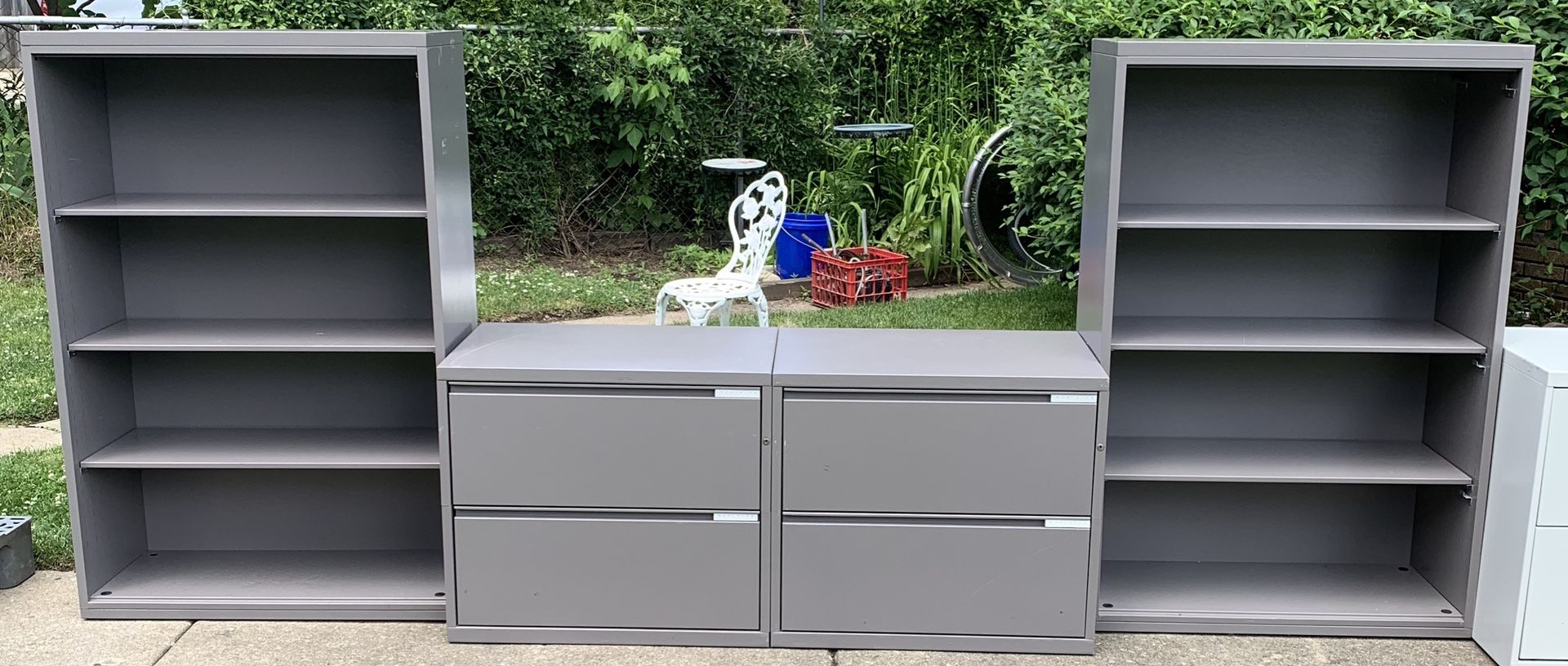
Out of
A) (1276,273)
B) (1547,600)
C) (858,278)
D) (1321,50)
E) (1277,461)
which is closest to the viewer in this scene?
(1321,50)

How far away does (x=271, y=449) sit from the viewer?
12.4ft

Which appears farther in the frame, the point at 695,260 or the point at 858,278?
the point at 695,260

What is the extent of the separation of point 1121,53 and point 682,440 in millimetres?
1423

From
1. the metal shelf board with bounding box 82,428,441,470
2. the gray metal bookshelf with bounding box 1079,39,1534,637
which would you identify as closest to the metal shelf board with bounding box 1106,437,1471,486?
the gray metal bookshelf with bounding box 1079,39,1534,637

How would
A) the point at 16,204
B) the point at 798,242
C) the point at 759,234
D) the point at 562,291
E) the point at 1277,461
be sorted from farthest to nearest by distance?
the point at 16,204
the point at 798,242
the point at 562,291
the point at 759,234
the point at 1277,461

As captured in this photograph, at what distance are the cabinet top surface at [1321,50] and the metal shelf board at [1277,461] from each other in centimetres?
107

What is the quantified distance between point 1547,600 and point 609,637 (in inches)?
92.2

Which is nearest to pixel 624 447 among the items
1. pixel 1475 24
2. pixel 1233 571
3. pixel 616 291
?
pixel 1233 571

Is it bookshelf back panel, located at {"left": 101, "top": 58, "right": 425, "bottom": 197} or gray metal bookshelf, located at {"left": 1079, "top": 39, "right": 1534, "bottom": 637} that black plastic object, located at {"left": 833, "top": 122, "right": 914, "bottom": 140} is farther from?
bookshelf back panel, located at {"left": 101, "top": 58, "right": 425, "bottom": 197}

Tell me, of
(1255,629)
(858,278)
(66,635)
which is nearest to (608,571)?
(66,635)

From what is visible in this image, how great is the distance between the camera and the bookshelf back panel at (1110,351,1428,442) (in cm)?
391

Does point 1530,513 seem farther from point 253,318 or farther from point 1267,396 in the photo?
point 253,318

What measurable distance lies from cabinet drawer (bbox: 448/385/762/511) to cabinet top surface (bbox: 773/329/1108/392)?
0.22 metres

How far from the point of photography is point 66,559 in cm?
409
